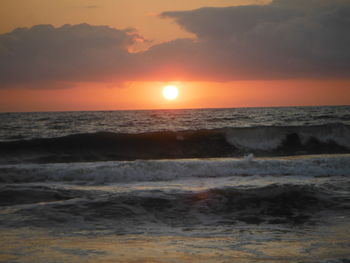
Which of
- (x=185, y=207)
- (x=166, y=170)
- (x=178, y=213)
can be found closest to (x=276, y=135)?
(x=166, y=170)

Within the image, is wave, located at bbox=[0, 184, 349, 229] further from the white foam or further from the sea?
the white foam

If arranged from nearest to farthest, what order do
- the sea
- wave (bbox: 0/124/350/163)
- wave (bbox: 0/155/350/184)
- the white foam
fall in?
the sea
wave (bbox: 0/155/350/184)
wave (bbox: 0/124/350/163)
the white foam

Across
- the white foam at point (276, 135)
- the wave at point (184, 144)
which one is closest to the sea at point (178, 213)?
the wave at point (184, 144)

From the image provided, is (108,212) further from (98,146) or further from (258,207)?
(98,146)

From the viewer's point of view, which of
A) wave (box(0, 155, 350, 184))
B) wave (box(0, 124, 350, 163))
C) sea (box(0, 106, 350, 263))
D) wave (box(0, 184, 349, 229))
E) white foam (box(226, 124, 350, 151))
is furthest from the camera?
white foam (box(226, 124, 350, 151))

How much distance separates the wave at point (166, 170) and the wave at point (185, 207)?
287 centimetres

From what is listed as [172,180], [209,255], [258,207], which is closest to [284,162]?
[172,180]

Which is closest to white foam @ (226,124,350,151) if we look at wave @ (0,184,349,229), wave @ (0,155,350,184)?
wave @ (0,155,350,184)

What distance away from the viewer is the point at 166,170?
39.8 feet

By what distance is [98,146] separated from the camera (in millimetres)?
20703

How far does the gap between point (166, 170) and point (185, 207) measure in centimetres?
498

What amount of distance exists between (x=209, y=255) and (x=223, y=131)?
18882 mm

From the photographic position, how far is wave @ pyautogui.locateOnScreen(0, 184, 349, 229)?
636 cm

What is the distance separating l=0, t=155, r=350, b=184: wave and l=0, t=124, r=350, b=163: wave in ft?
18.4
